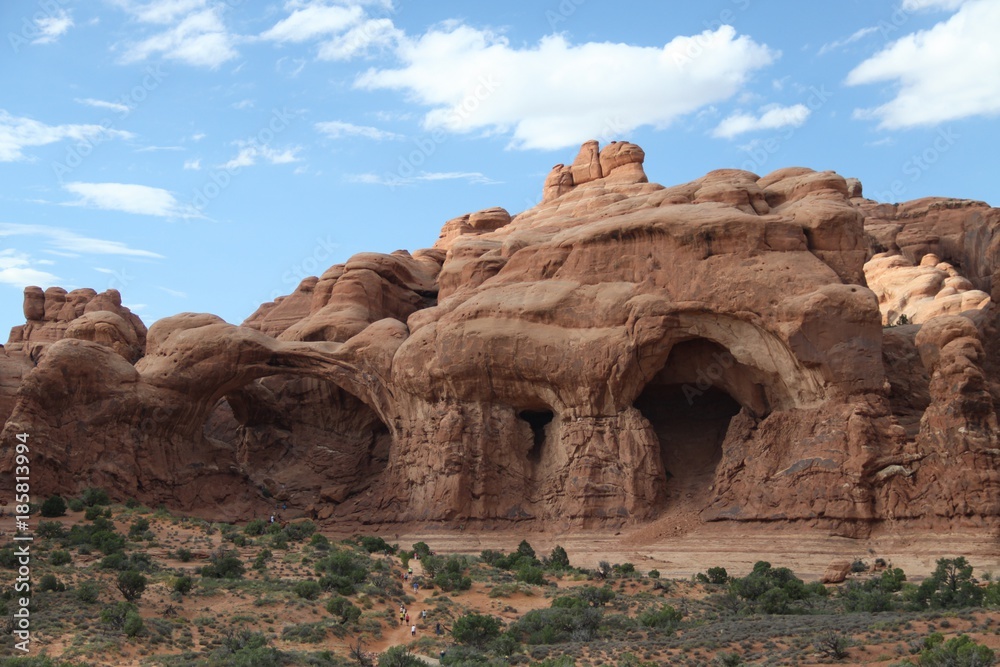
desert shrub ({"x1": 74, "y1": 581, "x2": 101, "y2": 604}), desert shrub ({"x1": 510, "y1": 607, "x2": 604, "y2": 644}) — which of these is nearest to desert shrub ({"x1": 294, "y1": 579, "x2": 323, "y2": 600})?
desert shrub ({"x1": 74, "y1": 581, "x2": 101, "y2": 604})

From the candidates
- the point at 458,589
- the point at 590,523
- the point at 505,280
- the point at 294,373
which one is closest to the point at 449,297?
the point at 505,280

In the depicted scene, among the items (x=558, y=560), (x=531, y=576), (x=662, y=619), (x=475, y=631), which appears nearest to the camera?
(x=475, y=631)

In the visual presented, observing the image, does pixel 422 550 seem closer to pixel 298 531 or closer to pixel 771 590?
pixel 298 531

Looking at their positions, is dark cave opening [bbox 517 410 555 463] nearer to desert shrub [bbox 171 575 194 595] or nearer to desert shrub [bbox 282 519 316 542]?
desert shrub [bbox 282 519 316 542]

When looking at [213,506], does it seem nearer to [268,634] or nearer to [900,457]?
[268,634]

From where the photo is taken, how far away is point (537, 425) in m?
46.8

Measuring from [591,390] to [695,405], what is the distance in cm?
603

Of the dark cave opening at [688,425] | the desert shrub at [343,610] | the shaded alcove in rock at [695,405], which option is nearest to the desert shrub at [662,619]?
the desert shrub at [343,610]

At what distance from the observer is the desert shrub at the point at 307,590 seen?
32594 millimetres

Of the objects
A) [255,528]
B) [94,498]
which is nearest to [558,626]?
[255,528]

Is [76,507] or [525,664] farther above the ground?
[76,507]

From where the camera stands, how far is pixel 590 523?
41.1 metres

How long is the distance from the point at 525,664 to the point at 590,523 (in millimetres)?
14521

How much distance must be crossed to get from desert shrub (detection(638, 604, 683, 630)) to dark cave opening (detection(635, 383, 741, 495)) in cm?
1182
